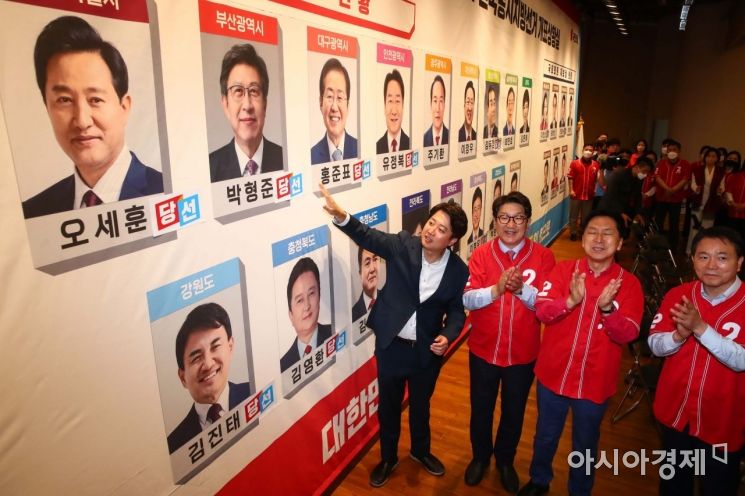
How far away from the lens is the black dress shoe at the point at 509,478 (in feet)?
8.95

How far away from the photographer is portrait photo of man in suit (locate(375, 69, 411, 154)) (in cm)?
288

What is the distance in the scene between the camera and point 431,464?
290 centimetres

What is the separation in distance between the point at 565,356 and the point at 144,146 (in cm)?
200

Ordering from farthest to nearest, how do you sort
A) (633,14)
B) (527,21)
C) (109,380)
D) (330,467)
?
(633,14), (527,21), (330,467), (109,380)

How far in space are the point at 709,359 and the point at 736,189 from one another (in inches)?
220

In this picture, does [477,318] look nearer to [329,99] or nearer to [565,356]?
[565,356]

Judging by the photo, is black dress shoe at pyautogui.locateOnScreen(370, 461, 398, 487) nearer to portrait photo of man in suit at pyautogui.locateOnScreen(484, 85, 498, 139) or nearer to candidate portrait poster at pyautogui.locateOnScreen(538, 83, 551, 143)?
portrait photo of man in suit at pyautogui.locateOnScreen(484, 85, 498, 139)

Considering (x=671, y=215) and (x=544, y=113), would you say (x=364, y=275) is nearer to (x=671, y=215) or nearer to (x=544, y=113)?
(x=544, y=113)

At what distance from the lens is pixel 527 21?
5648 millimetres

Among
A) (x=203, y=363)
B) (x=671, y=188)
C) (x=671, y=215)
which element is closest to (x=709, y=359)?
(x=203, y=363)

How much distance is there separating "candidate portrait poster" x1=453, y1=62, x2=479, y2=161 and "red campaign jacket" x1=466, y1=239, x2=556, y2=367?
5.84 ft

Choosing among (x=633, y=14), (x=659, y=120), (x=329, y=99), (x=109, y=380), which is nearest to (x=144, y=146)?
(x=109, y=380)

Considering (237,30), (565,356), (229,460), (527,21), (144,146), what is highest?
(527,21)

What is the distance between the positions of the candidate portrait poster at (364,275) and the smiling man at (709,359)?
1506 mm
